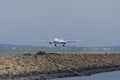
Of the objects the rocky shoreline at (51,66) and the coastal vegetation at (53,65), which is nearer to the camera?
the rocky shoreline at (51,66)

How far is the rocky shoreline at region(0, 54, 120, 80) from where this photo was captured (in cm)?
6675

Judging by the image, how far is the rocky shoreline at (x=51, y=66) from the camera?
219 ft

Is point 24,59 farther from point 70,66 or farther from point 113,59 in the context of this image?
point 113,59

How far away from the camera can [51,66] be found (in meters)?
77.2

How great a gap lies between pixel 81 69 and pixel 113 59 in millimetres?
19835

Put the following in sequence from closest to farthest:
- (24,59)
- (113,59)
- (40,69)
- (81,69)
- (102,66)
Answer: (40,69) → (24,59) → (81,69) → (102,66) → (113,59)

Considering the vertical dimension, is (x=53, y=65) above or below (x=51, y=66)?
above

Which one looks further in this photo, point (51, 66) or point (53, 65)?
point (53, 65)

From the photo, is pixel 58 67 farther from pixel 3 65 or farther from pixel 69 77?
pixel 3 65

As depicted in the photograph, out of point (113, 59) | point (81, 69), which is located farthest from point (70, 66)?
point (113, 59)

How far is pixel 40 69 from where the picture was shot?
238 ft

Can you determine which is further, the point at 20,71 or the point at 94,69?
the point at 94,69

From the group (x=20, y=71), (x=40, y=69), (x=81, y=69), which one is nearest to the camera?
(x=20, y=71)

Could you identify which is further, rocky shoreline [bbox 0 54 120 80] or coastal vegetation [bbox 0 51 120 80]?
coastal vegetation [bbox 0 51 120 80]
